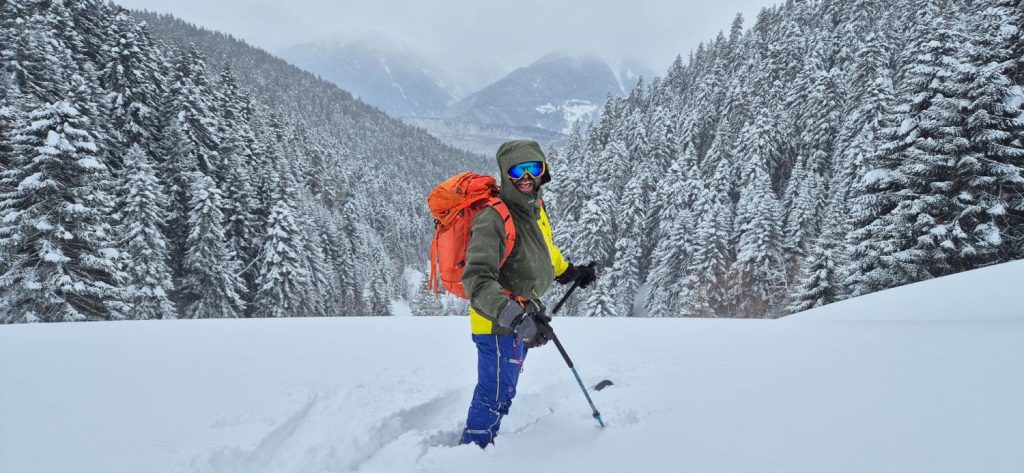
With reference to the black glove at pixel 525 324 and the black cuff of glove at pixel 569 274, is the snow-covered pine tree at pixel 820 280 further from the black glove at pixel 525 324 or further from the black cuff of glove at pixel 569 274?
the black glove at pixel 525 324

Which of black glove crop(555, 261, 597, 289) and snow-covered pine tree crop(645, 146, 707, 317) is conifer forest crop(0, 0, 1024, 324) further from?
black glove crop(555, 261, 597, 289)

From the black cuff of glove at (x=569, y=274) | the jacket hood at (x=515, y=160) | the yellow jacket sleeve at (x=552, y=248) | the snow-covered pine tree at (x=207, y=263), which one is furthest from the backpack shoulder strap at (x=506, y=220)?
the snow-covered pine tree at (x=207, y=263)

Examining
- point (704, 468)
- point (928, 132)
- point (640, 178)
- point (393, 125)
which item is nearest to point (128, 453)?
point (704, 468)

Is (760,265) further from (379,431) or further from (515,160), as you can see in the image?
(379,431)

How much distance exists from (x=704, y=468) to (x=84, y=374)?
4705 mm

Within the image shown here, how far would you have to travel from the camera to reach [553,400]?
4.07 m

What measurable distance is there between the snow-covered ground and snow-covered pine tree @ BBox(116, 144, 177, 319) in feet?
61.3

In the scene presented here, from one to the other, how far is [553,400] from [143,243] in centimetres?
2452

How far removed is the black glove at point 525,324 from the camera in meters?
2.81

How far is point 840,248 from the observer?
2278cm

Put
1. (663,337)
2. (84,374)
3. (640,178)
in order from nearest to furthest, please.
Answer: (84,374), (663,337), (640,178)

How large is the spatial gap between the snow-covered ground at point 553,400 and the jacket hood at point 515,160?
5.23 feet

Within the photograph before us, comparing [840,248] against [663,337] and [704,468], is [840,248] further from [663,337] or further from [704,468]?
[704,468]

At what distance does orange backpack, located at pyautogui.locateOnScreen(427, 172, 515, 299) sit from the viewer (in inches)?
125
